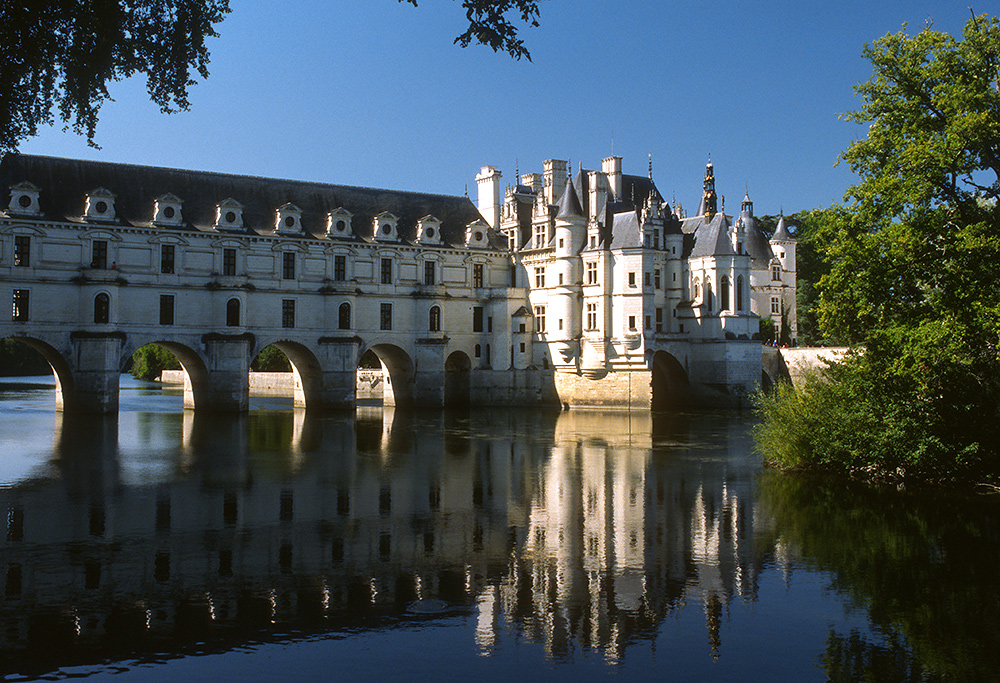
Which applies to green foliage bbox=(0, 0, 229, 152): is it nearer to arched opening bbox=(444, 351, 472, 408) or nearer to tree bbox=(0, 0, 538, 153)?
tree bbox=(0, 0, 538, 153)

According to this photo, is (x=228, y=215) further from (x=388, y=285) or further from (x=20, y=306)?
(x=20, y=306)

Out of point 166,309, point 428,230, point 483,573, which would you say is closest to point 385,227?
point 428,230

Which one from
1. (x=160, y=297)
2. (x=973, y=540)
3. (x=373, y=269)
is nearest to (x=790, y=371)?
(x=373, y=269)

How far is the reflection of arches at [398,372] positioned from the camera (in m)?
55.1

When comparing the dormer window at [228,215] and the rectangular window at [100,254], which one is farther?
the dormer window at [228,215]

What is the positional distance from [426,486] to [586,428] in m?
19.5

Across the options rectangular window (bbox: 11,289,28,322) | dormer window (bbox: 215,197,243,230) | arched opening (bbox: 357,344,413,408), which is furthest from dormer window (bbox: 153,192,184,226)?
arched opening (bbox: 357,344,413,408)

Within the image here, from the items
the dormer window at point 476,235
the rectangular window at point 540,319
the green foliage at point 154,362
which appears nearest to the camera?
the rectangular window at point 540,319

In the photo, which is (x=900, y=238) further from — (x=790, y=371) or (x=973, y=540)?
(x=790, y=371)

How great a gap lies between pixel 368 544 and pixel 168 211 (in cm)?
3572

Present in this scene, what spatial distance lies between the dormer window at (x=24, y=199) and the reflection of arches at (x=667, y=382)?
3461 cm

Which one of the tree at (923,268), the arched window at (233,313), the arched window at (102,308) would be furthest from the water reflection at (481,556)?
the arched window at (233,313)

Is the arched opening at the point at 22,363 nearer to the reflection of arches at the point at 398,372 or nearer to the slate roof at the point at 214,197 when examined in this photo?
the slate roof at the point at 214,197

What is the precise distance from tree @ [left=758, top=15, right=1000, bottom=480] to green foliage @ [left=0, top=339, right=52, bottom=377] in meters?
94.6
